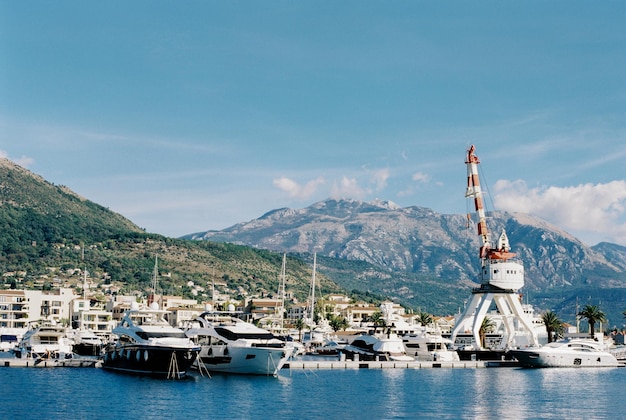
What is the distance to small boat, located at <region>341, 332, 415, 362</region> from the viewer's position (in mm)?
126938

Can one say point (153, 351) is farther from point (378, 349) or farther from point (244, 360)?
point (378, 349)

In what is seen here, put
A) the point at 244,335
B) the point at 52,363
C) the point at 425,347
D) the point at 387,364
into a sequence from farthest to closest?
the point at 425,347 → the point at 387,364 → the point at 52,363 → the point at 244,335

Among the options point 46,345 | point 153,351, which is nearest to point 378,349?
point 46,345

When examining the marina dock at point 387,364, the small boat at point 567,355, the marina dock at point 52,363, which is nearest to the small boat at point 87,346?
the marina dock at point 52,363

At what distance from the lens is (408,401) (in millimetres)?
77438

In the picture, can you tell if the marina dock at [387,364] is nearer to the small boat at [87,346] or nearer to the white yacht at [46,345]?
the white yacht at [46,345]

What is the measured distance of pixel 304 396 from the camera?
79.2 m

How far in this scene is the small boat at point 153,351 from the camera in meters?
89.1

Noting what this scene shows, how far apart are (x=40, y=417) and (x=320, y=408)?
2163 cm

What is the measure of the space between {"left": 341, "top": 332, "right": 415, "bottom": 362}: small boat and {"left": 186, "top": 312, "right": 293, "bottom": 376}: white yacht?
108 ft

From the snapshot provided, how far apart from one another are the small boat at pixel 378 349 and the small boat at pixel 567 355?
52.9 ft

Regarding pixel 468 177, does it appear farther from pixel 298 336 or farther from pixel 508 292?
pixel 298 336

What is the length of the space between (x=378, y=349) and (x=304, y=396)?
1973 inches

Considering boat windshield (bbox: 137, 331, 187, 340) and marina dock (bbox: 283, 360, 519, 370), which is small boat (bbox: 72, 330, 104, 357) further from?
boat windshield (bbox: 137, 331, 187, 340)
